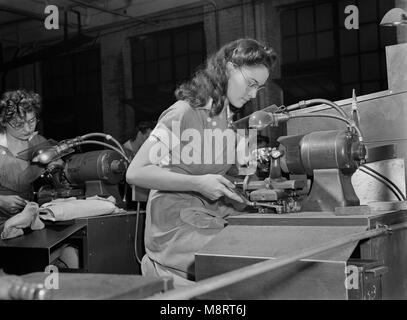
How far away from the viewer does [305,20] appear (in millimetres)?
3977

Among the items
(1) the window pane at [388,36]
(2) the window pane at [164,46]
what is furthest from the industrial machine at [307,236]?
(2) the window pane at [164,46]

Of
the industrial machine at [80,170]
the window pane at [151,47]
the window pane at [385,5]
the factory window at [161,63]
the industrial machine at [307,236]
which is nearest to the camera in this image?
the industrial machine at [307,236]

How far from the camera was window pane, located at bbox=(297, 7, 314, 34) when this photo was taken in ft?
12.9

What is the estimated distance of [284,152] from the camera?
1.77 meters

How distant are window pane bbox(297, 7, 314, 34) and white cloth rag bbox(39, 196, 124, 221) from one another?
2426mm

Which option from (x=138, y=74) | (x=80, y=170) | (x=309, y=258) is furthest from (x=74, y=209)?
(x=138, y=74)

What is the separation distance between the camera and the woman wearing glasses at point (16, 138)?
2652mm

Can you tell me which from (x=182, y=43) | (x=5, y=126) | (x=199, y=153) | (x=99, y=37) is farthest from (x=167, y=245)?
(x=99, y=37)

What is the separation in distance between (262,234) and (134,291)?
66 cm

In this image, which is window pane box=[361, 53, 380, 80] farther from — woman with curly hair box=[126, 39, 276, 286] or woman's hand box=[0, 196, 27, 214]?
woman's hand box=[0, 196, 27, 214]

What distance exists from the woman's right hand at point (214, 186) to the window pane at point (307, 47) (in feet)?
8.87

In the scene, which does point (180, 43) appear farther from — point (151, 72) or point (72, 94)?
point (72, 94)

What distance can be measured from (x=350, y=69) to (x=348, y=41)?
22cm

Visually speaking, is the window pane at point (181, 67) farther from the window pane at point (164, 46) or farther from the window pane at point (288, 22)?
the window pane at point (288, 22)
